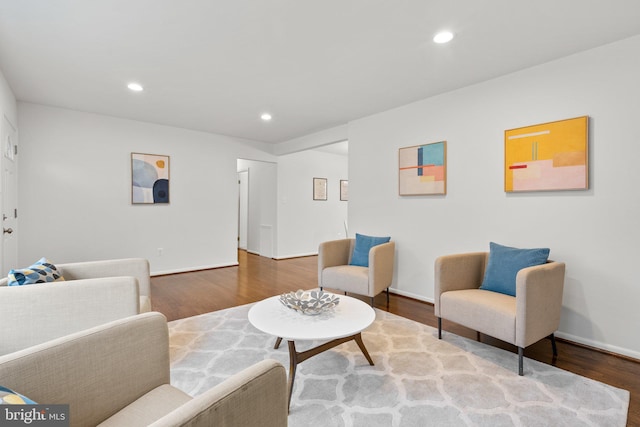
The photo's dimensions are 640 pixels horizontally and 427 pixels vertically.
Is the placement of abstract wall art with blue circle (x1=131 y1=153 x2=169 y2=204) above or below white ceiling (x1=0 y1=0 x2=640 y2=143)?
below

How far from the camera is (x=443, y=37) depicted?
2.25 meters

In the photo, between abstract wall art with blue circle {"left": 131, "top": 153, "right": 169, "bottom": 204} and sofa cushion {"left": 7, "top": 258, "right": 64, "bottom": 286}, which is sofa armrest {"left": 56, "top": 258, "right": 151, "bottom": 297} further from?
abstract wall art with blue circle {"left": 131, "top": 153, "right": 169, "bottom": 204}

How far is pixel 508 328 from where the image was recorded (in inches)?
82.0

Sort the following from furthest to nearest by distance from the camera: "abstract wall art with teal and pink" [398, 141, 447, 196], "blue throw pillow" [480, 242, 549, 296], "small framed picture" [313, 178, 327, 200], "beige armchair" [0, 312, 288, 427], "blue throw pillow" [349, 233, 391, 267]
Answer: "small framed picture" [313, 178, 327, 200], "blue throw pillow" [349, 233, 391, 267], "abstract wall art with teal and pink" [398, 141, 447, 196], "blue throw pillow" [480, 242, 549, 296], "beige armchair" [0, 312, 288, 427]

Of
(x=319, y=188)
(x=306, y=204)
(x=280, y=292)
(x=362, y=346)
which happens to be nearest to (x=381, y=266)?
(x=362, y=346)

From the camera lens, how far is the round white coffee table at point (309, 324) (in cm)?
176

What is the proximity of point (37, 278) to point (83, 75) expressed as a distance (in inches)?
83.7

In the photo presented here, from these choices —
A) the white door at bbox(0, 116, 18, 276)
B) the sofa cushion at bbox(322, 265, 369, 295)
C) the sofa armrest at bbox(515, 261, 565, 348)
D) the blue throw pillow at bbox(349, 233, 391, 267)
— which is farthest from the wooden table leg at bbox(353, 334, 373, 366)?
the white door at bbox(0, 116, 18, 276)

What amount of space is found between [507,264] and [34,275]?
10.9ft

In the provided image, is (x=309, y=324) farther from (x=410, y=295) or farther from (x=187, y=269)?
(x=187, y=269)

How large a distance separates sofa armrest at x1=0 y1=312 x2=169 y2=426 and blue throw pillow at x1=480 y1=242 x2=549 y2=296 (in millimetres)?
2444

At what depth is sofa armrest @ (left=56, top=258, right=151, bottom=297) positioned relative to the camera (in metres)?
2.29

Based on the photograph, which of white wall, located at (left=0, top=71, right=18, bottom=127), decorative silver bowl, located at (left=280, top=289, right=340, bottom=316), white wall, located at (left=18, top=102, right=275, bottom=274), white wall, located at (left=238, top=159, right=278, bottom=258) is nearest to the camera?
decorative silver bowl, located at (left=280, top=289, right=340, bottom=316)

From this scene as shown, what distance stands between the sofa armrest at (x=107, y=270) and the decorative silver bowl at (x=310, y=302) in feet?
3.69
